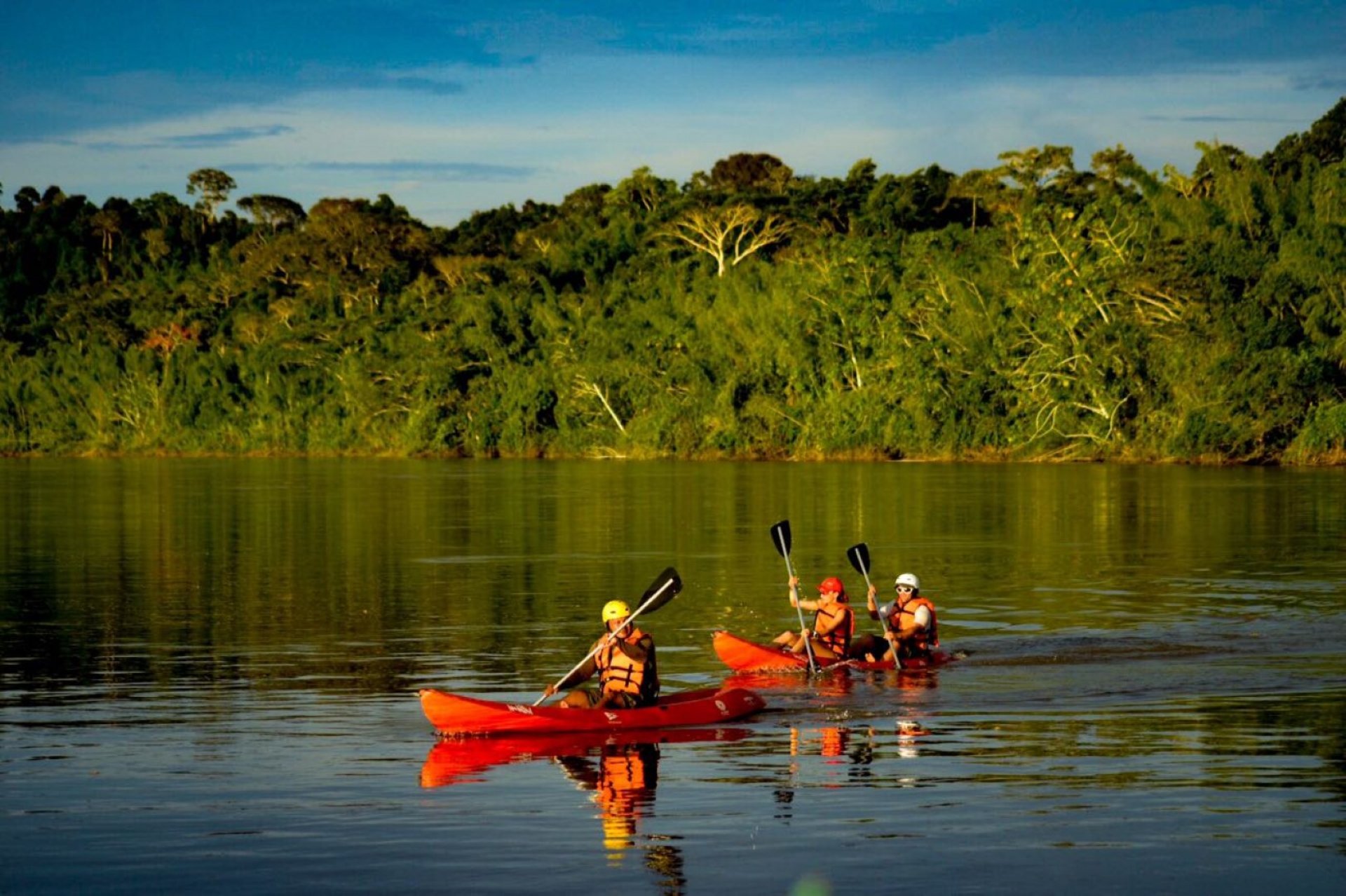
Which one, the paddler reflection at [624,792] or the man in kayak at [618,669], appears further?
the man in kayak at [618,669]

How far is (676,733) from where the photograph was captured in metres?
15.8

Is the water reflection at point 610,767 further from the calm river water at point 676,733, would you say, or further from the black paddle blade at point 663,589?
the black paddle blade at point 663,589

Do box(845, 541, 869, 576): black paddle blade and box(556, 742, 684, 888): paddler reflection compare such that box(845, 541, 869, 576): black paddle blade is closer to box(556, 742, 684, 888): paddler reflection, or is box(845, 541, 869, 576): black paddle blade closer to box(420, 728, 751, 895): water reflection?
box(420, 728, 751, 895): water reflection

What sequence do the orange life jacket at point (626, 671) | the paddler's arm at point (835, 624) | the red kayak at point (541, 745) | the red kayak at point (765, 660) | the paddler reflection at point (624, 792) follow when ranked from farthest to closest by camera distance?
1. the paddler's arm at point (835, 624)
2. the red kayak at point (765, 660)
3. the orange life jacket at point (626, 671)
4. the red kayak at point (541, 745)
5. the paddler reflection at point (624, 792)

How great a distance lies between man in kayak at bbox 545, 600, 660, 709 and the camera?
15758 millimetres

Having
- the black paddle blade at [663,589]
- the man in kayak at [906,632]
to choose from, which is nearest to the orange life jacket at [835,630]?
the man in kayak at [906,632]

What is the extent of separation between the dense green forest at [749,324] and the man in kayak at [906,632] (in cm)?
5356

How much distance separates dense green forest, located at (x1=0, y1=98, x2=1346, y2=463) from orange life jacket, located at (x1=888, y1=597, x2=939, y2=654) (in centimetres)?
5360

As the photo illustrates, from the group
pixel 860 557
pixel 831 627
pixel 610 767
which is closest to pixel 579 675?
pixel 610 767

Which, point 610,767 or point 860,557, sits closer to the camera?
point 610,767

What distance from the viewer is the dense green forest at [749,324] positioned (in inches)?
2889

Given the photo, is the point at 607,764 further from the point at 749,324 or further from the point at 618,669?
the point at 749,324

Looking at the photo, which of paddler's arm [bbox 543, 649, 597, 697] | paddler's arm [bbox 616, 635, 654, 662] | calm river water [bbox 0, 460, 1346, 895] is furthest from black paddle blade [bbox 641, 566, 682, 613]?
calm river water [bbox 0, 460, 1346, 895]

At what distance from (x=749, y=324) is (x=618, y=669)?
262 feet
